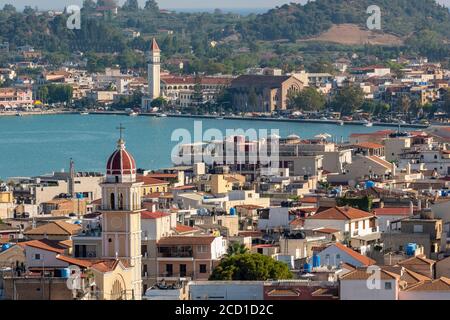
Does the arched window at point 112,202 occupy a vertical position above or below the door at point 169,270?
above

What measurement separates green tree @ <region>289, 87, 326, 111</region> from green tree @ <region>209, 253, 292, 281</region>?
32.7 m

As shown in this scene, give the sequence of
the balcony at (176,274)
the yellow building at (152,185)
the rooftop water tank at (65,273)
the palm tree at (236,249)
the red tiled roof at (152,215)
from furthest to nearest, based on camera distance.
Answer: the yellow building at (152,185)
the palm tree at (236,249)
the red tiled roof at (152,215)
the balcony at (176,274)
the rooftop water tank at (65,273)

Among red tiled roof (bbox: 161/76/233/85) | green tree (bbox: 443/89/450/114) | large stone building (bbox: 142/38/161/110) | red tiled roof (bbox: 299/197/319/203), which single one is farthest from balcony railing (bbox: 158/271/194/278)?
red tiled roof (bbox: 161/76/233/85)

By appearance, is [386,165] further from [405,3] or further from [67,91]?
[405,3]

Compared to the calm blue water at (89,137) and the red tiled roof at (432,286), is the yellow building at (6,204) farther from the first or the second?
the calm blue water at (89,137)

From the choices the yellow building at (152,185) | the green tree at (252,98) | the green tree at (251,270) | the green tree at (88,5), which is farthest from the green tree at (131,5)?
the green tree at (251,270)

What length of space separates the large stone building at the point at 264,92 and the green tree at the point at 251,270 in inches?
1337

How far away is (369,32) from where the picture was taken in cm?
6044

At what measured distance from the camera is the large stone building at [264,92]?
4191 cm

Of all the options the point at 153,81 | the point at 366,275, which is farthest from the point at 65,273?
the point at 153,81

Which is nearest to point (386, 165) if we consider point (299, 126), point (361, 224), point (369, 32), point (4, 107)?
point (361, 224)

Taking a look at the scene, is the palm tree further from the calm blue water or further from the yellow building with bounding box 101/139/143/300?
the calm blue water

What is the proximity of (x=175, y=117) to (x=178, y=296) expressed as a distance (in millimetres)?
35791

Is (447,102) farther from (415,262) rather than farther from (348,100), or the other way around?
(415,262)
